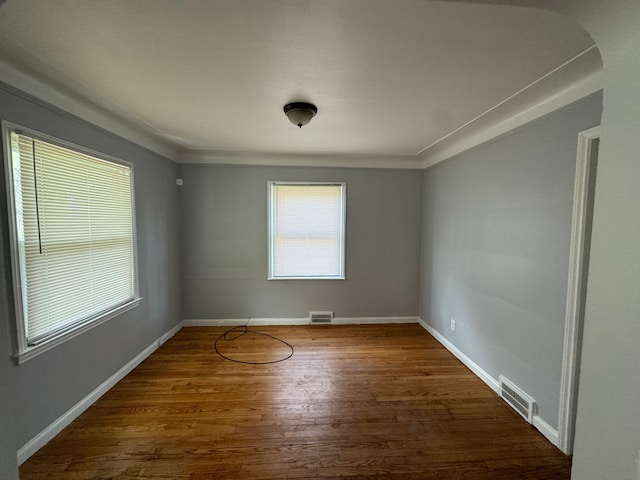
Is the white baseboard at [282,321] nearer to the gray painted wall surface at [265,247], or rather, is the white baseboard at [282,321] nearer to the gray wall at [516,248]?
the gray painted wall surface at [265,247]

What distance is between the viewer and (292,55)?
4.69 ft

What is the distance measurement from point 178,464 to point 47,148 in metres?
→ 2.25

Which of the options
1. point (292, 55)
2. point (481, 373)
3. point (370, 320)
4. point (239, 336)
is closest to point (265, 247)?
point (239, 336)

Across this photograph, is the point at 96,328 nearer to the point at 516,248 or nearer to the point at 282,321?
the point at 282,321

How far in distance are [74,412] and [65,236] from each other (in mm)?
1331

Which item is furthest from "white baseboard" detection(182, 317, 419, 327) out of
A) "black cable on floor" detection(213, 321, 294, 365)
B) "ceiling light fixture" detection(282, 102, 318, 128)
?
"ceiling light fixture" detection(282, 102, 318, 128)

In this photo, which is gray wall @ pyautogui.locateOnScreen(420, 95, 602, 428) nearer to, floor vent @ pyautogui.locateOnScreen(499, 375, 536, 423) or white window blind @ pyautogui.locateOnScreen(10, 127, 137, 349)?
floor vent @ pyautogui.locateOnScreen(499, 375, 536, 423)

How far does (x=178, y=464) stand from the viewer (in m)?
1.63

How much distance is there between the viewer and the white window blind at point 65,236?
1651mm

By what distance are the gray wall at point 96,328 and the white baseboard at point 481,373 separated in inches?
115

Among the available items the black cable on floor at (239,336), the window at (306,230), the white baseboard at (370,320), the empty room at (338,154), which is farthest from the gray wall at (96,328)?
the white baseboard at (370,320)

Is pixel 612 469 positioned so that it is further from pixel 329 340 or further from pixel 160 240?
pixel 160 240

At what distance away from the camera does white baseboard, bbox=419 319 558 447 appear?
1.84 metres

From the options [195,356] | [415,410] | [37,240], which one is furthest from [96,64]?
[415,410]
